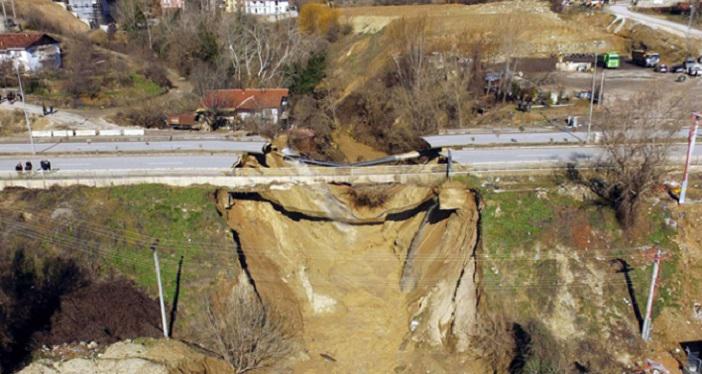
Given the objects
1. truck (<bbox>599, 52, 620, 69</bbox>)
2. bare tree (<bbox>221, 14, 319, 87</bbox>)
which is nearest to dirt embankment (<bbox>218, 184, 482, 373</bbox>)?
bare tree (<bbox>221, 14, 319, 87</bbox>)

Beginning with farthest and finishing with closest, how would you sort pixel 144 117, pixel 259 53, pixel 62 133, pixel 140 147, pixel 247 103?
1. pixel 259 53
2. pixel 247 103
3. pixel 144 117
4. pixel 62 133
5. pixel 140 147

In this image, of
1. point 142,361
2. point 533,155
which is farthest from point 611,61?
point 142,361

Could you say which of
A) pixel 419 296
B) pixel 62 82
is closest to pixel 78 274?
pixel 419 296

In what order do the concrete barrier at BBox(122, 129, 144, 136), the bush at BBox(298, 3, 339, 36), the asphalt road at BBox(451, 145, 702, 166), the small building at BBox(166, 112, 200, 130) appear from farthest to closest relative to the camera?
the bush at BBox(298, 3, 339, 36) < the small building at BBox(166, 112, 200, 130) < the concrete barrier at BBox(122, 129, 144, 136) < the asphalt road at BBox(451, 145, 702, 166)

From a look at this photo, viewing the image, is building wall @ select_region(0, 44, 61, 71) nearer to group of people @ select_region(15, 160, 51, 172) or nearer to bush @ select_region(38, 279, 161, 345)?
group of people @ select_region(15, 160, 51, 172)

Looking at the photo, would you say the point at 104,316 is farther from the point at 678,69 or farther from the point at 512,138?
the point at 678,69

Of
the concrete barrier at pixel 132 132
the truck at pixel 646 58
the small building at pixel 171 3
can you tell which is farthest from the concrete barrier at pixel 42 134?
the small building at pixel 171 3
